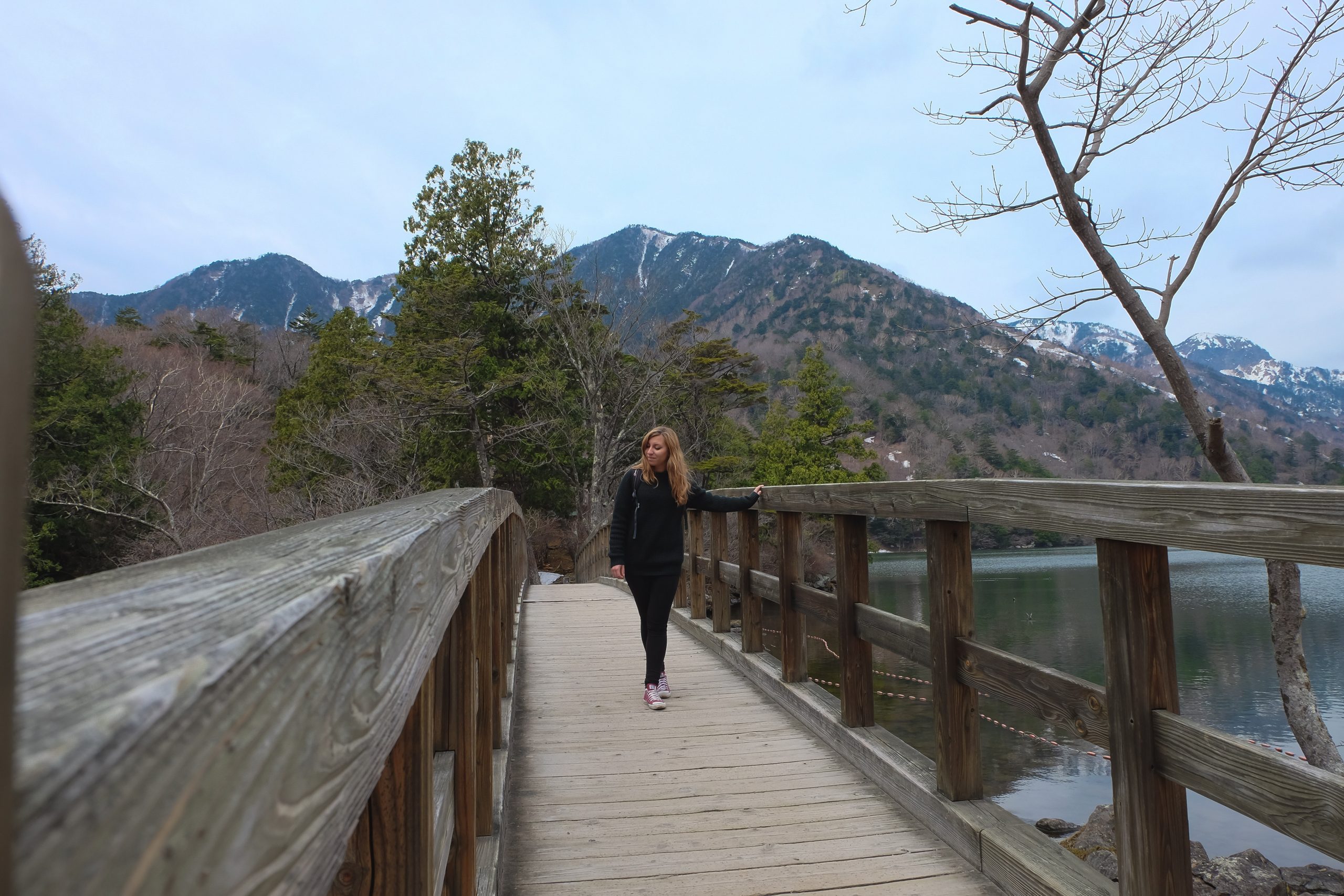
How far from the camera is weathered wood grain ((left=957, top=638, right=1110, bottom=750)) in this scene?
85.7 inches

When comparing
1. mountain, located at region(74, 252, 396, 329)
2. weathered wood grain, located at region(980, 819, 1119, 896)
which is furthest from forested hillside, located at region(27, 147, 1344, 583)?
mountain, located at region(74, 252, 396, 329)

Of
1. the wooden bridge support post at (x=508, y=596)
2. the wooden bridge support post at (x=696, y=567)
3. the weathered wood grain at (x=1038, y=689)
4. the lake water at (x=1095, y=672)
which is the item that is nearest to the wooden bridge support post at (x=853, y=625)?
the lake water at (x=1095, y=672)

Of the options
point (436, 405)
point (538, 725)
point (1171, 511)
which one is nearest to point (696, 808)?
point (538, 725)

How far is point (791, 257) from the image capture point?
173625 millimetres

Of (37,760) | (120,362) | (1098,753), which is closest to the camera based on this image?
(37,760)

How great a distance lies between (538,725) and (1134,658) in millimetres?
2957

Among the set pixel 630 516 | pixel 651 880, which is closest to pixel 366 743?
pixel 651 880

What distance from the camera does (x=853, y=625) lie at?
140 inches

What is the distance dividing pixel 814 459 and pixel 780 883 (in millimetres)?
33905

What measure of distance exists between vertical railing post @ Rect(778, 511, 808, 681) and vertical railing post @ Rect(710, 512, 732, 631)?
1.22m

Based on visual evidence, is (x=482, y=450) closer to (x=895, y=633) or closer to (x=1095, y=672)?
(x=1095, y=672)

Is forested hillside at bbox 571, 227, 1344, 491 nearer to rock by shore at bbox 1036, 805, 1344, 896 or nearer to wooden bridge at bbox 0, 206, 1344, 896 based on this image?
rock by shore at bbox 1036, 805, 1344, 896

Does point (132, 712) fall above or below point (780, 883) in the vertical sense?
above

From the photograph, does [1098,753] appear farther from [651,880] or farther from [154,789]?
[154,789]
